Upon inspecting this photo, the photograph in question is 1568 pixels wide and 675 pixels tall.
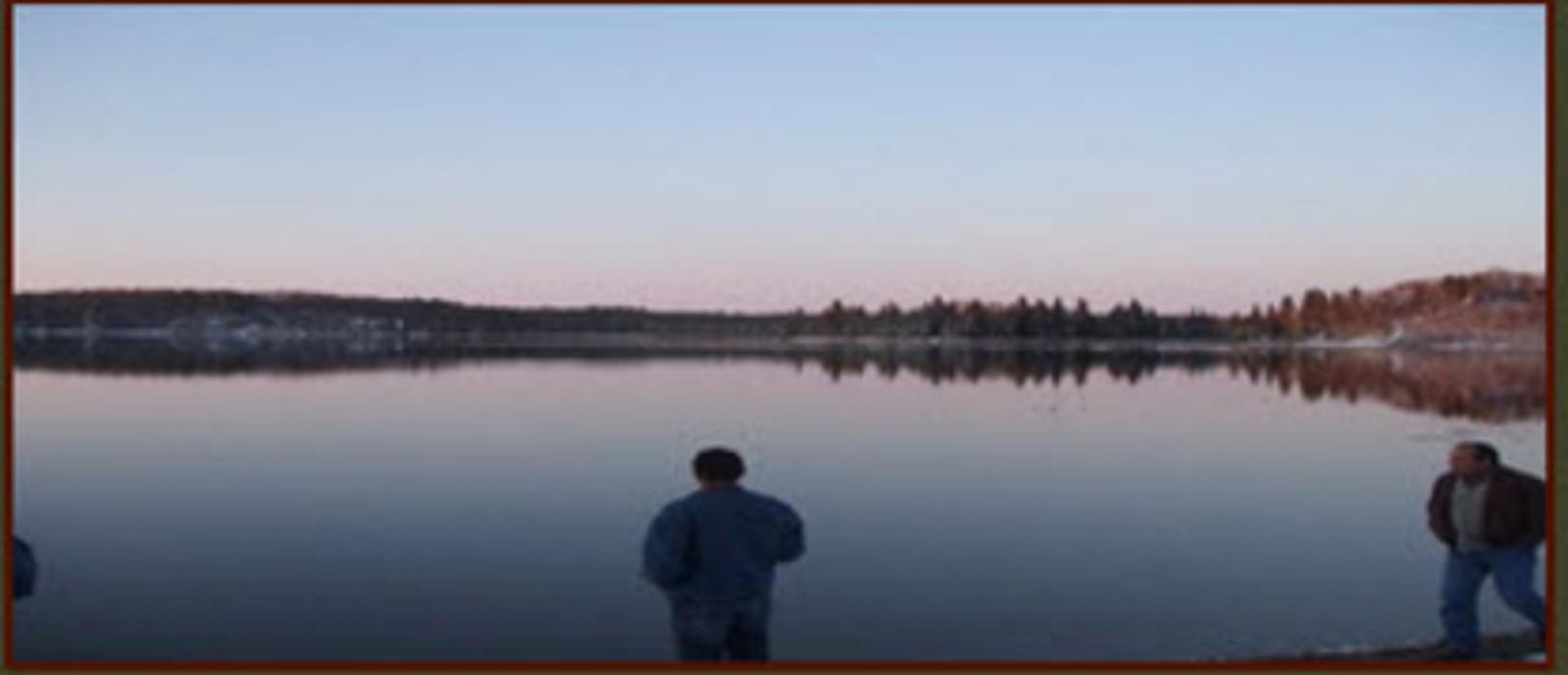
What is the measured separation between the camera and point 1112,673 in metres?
8.13

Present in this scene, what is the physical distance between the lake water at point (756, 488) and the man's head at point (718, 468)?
577 cm

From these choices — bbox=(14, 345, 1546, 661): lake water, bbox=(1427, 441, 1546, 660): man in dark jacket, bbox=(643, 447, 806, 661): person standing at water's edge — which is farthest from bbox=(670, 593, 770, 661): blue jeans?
bbox=(14, 345, 1546, 661): lake water

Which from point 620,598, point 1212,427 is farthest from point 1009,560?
point 1212,427

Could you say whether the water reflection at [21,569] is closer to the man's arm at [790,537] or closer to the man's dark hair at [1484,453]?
the man's arm at [790,537]

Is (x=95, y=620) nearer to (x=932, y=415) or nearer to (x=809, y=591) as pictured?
(x=809, y=591)

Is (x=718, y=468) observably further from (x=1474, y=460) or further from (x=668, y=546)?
(x=1474, y=460)

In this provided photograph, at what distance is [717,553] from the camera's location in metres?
6.57

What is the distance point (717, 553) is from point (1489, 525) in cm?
412

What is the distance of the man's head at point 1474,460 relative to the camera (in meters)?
7.77

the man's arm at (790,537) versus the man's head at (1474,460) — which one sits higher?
the man's head at (1474,460)

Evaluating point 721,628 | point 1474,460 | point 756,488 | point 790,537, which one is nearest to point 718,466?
point 790,537

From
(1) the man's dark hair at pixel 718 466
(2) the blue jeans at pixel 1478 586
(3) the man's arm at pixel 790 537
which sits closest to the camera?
(1) the man's dark hair at pixel 718 466

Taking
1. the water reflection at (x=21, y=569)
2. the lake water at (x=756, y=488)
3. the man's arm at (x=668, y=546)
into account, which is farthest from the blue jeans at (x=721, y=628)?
the lake water at (x=756, y=488)

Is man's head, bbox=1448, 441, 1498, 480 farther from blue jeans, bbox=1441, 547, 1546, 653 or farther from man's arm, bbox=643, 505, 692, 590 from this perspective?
man's arm, bbox=643, 505, 692, 590
